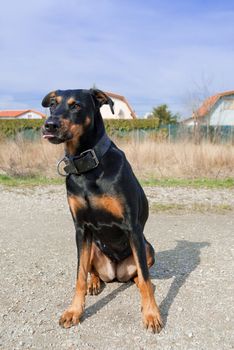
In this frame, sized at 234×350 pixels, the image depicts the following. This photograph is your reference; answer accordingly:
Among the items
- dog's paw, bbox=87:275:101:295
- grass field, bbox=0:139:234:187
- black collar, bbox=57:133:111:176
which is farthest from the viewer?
grass field, bbox=0:139:234:187

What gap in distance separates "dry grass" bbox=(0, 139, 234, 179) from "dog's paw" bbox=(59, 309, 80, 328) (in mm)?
9059

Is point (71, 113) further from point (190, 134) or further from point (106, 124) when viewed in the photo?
point (106, 124)

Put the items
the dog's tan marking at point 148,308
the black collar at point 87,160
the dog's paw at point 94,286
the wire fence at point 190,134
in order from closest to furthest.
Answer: the dog's tan marking at point 148,308
the black collar at point 87,160
the dog's paw at point 94,286
the wire fence at point 190,134

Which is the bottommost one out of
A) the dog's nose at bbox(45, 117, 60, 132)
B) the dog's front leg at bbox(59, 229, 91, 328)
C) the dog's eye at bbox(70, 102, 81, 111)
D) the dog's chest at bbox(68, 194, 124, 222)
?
the dog's front leg at bbox(59, 229, 91, 328)

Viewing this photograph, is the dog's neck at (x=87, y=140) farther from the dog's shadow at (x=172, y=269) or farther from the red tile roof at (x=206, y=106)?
the red tile roof at (x=206, y=106)

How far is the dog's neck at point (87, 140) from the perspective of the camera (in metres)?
3.14

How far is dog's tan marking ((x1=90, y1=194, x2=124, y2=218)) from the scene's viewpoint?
120 inches

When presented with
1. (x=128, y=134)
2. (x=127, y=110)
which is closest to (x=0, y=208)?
(x=128, y=134)

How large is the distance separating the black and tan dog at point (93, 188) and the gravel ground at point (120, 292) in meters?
0.18

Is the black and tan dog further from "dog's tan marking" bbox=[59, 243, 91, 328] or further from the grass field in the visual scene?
the grass field

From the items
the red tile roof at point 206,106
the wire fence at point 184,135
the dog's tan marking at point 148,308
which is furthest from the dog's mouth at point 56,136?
the red tile roof at point 206,106

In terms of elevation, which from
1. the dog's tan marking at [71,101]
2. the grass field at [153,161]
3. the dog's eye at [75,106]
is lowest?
the grass field at [153,161]

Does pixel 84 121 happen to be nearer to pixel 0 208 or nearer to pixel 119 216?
pixel 119 216

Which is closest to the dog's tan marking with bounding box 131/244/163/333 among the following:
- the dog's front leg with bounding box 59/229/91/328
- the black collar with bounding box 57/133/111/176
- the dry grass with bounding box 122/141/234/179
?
the dog's front leg with bounding box 59/229/91/328
